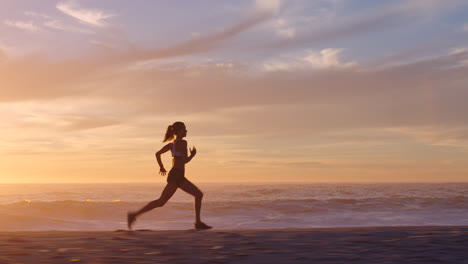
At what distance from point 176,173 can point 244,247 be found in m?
3.20

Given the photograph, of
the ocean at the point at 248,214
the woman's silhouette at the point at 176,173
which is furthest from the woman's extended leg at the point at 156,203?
the ocean at the point at 248,214

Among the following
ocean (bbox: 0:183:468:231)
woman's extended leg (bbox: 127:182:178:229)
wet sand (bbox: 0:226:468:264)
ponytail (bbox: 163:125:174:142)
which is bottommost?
ocean (bbox: 0:183:468:231)

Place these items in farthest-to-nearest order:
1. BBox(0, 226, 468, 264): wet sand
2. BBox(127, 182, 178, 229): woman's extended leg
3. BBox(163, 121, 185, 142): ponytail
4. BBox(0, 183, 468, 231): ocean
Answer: BBox(0, 183, 468, 231): ocean
BBox(163, 121, 185, 142): ponytail
BBox(127, 182, 178, 229): woman's extended leg
BBox(0, 226, 468, 264): wet sand

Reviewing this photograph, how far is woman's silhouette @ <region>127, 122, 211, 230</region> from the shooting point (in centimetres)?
885

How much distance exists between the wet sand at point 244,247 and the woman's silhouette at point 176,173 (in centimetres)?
116

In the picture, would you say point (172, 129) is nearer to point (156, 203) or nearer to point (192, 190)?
point (192, 190)

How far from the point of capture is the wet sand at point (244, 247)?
5.30 metres

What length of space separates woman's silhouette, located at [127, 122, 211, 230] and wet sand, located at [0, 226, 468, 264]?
1.16m

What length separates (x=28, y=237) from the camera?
7.00 meters

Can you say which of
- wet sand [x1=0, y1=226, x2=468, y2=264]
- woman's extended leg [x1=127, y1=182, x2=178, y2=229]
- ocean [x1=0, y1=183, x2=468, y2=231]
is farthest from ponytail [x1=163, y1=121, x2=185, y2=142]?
ocean [x1=0, y1=183, x2=468, y2=231]

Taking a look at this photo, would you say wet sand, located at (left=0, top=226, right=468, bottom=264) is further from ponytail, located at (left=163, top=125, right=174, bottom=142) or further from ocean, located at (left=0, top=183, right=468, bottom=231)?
ocean, located at (left=0, top=183, right=468, bottom=231)

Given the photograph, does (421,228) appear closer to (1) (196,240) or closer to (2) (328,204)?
(1) (196,240)

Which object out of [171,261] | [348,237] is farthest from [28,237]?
[348,237]

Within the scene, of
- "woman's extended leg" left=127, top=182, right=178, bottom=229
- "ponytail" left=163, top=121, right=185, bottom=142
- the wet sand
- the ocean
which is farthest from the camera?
the ocean
